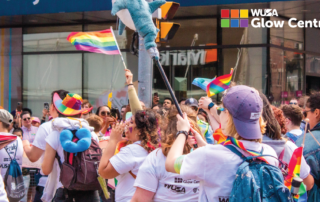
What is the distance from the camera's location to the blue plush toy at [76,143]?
13.0 ft

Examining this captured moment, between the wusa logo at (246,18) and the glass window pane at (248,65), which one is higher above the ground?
the wusa logo at (246,18)

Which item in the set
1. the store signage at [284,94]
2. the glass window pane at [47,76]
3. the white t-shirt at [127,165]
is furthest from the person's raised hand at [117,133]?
the glass window pane at [47,76]

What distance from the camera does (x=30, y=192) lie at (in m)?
7.14

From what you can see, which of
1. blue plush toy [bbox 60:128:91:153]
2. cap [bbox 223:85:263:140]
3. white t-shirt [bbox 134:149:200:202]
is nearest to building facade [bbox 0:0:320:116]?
blue plush toy [bbox 60:128:91:153]

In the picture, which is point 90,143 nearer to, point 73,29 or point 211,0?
point 211,0

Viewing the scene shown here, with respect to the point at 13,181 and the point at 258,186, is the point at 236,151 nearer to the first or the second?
the point at 258,186

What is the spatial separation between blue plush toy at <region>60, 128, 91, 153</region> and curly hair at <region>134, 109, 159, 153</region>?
90 cm

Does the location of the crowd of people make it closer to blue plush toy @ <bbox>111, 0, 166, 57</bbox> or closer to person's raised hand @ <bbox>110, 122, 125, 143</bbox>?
person's raised hand @ <bbox>110, 122, 125, 143</bbox>

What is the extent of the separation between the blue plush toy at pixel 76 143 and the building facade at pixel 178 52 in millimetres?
8788

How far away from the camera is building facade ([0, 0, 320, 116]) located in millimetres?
13500

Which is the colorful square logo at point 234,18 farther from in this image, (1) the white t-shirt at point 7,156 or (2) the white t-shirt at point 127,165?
(2) the white t-shirt at point 127,165

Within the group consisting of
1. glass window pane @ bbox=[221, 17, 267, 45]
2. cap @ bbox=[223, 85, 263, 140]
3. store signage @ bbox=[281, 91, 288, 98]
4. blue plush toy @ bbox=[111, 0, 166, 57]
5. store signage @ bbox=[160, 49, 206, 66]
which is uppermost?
glass window pane @ bbox=[221, 17, 267, 45]

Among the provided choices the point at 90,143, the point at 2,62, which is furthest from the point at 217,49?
the point at 90,143

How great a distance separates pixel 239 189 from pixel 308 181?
1.10 metres
